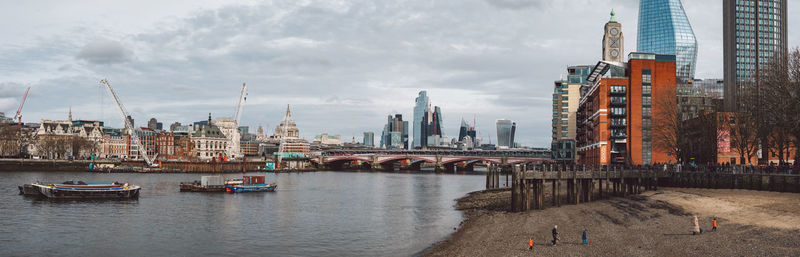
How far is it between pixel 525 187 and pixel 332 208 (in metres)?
27.2

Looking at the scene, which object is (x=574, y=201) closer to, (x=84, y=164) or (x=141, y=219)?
(x=141, y=219)

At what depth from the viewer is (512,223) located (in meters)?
50.1

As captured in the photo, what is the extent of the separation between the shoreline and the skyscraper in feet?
501

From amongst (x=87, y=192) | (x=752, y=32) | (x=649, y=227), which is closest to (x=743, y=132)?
(x=649, y=227)

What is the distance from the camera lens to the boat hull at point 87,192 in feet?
266

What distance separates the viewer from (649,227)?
42.3 metres

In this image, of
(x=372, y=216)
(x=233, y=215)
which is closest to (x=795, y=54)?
(x=372, y=216)

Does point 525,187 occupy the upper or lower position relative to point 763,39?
lower

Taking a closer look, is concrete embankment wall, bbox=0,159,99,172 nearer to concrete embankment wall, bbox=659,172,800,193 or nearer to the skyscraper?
concrete embankment wall, bbox=659,172,800,193

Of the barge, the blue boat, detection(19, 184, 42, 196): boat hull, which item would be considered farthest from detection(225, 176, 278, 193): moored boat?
detection(19, 184, 42, 196): boat hull

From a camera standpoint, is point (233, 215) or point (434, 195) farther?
point (434, 195)

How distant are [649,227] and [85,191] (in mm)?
71300

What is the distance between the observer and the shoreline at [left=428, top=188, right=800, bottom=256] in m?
34.7

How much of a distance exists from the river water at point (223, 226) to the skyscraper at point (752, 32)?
145646 mm
